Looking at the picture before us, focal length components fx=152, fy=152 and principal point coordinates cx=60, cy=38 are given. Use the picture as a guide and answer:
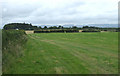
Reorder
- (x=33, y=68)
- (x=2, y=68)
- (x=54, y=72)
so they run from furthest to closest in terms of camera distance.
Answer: (x=33, y=68), (x=54, y=72), (x=2, y=68)

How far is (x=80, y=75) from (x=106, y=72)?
3.82 feet

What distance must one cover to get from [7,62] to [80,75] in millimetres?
3179

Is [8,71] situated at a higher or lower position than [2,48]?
lower

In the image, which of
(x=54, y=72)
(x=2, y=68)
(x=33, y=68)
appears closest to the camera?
(x=2, y=68)

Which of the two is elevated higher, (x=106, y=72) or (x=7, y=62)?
(x=7, y=62)

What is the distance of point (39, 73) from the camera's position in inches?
246

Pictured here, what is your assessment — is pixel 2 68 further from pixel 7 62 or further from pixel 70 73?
pixel 70 73

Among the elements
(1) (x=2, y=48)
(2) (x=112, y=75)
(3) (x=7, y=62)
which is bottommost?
(2) (x=112, y=75)

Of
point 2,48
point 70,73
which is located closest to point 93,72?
point 70,73

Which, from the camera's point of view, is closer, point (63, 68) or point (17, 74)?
point (17, 74)

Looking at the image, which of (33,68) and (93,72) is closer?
(93,72)

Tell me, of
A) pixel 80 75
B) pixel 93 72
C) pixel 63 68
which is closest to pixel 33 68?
pixel 63 68

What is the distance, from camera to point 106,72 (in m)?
6.30

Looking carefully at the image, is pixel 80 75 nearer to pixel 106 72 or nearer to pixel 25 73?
pixel 106 72
